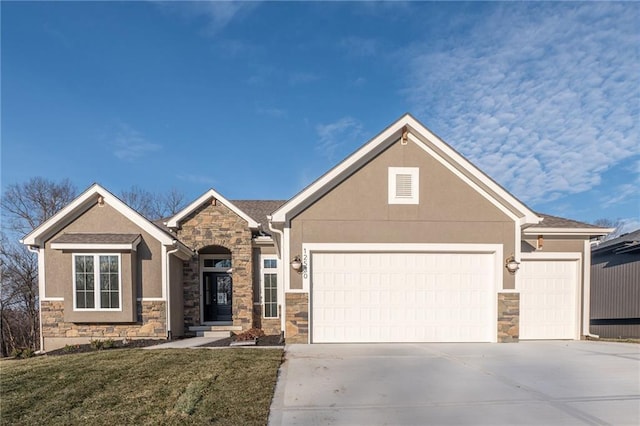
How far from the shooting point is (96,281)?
977 cm

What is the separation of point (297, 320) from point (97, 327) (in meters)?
6.24

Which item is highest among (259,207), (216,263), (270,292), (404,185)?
(259,207)

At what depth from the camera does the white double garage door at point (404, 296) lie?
8.34 meters

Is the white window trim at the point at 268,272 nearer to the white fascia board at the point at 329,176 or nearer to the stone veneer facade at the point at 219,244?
the stone veneer facade at the point at 219,244

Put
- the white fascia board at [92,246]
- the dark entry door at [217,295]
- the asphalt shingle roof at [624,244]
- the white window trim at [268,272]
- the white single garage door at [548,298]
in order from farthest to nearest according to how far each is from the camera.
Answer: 1. the asphalt shingle roof at [624,244]
2. the dark entry door at [217,295]
3. the white window trim at [268,272]
4. the white fascia board at [92,246]
5. the white single garage door at [548,298]

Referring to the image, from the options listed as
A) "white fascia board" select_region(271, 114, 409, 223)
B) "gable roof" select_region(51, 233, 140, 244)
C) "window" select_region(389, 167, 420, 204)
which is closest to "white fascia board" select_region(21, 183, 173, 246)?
"gable roof" select_region(51, 233, 140, 244)

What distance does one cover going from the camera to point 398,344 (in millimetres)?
8156

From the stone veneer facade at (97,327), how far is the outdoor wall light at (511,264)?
31.9 feet

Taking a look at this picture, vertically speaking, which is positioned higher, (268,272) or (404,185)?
(404,185)

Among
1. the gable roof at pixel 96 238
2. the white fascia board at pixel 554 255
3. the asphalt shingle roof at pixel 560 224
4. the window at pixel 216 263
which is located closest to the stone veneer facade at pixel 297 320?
the gable roof at pixel 96 238

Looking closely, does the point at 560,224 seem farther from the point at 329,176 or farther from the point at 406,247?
the point at 329,176

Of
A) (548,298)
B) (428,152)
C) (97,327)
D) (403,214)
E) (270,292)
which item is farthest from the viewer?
(270,292)

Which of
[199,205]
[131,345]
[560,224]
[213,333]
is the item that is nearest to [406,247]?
[560,224]

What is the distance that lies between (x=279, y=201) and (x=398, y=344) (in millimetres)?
9648
